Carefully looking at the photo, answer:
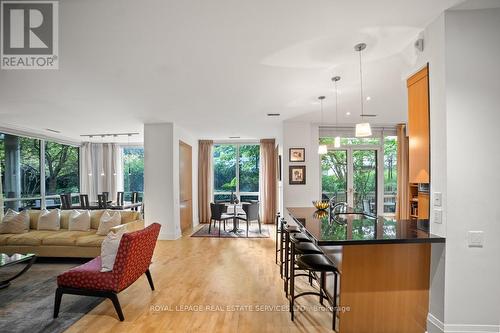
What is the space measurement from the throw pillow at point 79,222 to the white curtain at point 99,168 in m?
4.33

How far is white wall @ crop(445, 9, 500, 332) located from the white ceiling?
492 millimetres

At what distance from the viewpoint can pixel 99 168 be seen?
8.84 meters

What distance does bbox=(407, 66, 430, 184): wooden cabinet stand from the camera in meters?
2.48

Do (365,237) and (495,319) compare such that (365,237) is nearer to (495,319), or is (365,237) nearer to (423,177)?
(423,177)

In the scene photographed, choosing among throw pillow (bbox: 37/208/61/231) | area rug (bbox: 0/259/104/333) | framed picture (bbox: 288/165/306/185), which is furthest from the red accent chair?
framed picture (bbox: 288/165/306/185)

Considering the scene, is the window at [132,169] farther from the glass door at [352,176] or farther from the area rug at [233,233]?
the glass door at [352,176]

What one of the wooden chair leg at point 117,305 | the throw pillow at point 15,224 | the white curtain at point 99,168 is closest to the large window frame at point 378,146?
the wooden chair leg at point 117,305

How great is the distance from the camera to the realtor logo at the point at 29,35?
82.2 inches

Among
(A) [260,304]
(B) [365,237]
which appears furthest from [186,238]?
(B) [365,237]

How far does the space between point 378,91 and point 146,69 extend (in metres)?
3.62

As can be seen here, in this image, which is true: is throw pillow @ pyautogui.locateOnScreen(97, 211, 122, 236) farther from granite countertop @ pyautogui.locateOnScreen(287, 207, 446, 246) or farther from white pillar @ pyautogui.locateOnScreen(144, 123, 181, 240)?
granite countertop @ pyautogui.locateOnScreen(287, 207, 446, 246)

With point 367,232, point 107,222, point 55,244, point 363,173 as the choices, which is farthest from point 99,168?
point 367,232

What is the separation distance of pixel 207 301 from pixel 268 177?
17.9ft

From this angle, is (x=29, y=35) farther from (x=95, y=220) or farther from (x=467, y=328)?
(x=467, y=328)
